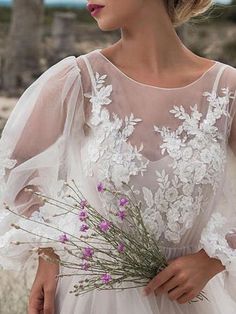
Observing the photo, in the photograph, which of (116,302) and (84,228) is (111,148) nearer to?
(84,228)

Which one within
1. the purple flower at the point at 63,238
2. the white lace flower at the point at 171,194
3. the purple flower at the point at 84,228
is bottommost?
the purple flower at the point at 63,238

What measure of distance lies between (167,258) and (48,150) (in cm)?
39

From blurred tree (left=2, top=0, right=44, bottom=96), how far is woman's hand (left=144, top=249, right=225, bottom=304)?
10319mm

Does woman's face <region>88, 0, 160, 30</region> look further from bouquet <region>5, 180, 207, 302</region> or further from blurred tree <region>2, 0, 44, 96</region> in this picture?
blurred tree <region>2, 0, 44, 96</region>

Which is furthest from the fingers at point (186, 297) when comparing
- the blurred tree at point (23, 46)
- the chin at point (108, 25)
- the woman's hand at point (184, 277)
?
the blurred tree at point (23, 46)

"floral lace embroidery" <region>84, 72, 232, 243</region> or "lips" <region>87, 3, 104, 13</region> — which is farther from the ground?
"lips" <region>87, 3, 104, 13</region>

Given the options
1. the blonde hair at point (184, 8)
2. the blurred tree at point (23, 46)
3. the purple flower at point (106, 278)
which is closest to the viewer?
the purple flower at point (106, 278)

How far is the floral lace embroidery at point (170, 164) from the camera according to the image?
2.10m

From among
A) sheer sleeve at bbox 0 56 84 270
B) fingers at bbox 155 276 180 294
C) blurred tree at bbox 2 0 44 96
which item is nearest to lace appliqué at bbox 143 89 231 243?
fingers at bbox 155 276 180 294

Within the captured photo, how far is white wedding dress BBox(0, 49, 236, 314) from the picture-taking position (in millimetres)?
2107

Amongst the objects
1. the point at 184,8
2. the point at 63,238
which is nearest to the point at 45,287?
the point at 63,238

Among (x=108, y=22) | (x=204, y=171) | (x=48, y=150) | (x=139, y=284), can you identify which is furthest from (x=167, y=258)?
(x=108, y=22)

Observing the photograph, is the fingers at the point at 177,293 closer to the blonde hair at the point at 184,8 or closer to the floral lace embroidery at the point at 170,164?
the floral lace embroidery at the point at 170,164

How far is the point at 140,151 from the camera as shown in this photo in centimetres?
211
